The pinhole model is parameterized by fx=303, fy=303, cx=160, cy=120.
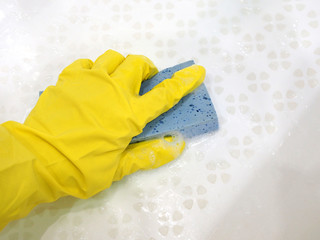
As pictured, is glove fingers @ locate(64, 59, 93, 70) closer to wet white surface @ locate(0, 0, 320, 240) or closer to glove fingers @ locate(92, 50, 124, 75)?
glove fingers @ locate(92, 50, 124, 75)

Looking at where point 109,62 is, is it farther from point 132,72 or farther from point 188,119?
point 188,119

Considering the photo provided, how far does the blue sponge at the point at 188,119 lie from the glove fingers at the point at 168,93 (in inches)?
1.0

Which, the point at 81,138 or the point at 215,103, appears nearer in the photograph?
the point at 81,138

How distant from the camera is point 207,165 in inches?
28.0

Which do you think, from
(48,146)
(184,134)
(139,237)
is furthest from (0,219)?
(184,134)

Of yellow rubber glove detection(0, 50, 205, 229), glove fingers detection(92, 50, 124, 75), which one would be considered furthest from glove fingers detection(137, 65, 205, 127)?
glove fingers detection(92, 50, 124, 75)

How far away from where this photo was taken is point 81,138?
0.57m

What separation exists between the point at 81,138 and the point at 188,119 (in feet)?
0.79

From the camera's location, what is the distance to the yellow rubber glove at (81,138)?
0.54 meters

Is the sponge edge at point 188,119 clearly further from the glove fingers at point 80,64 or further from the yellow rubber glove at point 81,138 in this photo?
the glove fingers at point 80,64

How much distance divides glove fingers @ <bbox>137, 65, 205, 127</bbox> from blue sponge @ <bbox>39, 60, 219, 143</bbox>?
0.02 m

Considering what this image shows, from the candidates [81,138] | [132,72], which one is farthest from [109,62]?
[81,138]

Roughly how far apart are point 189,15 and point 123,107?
1.42ft

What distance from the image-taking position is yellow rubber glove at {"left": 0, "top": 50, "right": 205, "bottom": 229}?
54 centimetres
